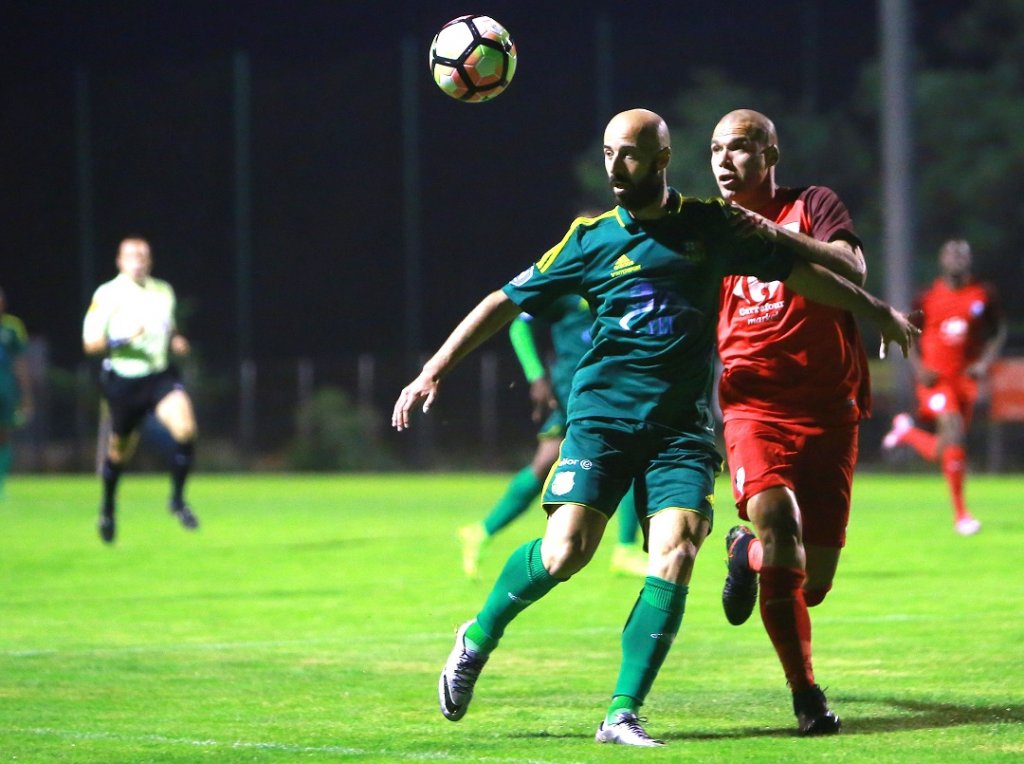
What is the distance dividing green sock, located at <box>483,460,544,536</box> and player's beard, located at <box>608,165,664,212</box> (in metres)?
5.64

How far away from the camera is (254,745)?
227 inches

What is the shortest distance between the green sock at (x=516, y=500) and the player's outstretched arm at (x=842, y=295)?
5567mm

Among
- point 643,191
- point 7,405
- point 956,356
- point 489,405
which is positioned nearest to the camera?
point 643,191

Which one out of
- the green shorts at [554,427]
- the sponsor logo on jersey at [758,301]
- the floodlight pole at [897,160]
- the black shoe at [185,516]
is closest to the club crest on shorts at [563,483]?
the sponsor logo on jersey at [758,301]

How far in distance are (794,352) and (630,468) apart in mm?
920

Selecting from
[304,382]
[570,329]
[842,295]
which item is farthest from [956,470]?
[304,382]

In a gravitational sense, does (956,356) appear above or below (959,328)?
below

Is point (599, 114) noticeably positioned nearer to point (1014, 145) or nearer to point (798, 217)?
point (1014, 145)

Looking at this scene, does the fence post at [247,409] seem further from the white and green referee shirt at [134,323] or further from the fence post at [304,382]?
the white and green referee shirt at [134,323]

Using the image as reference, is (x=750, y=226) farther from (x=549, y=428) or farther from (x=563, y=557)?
(x=549, y=428)

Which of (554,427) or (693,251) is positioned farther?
(554,427)

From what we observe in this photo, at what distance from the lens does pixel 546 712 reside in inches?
254

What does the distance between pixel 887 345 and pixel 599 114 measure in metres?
29.6

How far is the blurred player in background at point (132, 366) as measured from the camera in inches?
575
